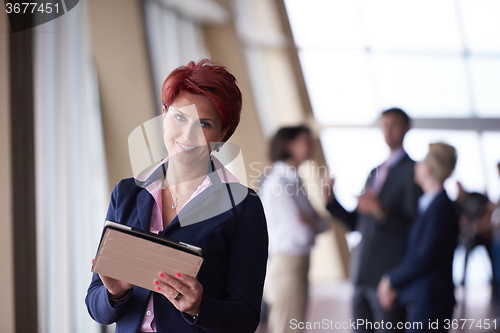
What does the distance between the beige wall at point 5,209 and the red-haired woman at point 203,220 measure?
1.81 meters

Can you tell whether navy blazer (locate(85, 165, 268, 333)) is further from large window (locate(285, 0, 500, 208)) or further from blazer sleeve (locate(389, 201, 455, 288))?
large window (locate(285, 0, 500, 208))

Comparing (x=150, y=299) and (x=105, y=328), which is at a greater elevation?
(x=150, y=299)

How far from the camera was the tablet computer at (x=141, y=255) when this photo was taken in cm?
87

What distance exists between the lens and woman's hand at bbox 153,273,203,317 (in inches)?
34.5

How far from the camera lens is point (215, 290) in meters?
1.01

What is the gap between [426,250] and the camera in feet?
9.01

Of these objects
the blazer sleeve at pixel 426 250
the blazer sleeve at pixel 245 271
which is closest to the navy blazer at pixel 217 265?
the blazer sleeve at pixel 245 271

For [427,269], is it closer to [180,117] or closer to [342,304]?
[342,304]

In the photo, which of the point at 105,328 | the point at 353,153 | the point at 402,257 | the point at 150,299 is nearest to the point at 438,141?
the point at 353,153

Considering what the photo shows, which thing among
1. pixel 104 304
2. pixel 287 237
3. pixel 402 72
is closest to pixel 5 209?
pixel 287 237

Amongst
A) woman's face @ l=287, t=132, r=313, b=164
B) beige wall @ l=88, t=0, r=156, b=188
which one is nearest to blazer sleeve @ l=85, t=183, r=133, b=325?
beige wall @ l=88, t=0, r=156, b=188

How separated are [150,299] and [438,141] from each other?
262 centimetres

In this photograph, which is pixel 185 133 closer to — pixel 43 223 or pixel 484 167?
pixel 43 223

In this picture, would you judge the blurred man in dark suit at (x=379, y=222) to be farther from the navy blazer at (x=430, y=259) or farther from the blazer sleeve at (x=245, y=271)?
the blazer sleeve at (x=245, y=271)
